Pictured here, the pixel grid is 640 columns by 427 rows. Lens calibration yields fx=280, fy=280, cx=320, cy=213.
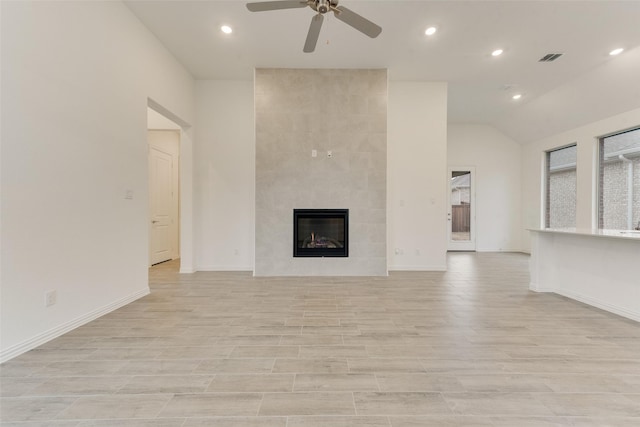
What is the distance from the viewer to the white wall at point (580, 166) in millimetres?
5129

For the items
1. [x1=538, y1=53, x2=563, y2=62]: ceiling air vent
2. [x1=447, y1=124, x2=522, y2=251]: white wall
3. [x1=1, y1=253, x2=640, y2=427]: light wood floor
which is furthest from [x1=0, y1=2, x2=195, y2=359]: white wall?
[x1=447, y1=124, x2=522, y2=251]: white wall

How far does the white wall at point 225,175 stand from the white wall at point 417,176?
254 centimetres

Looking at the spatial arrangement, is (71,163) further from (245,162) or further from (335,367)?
(335,367)

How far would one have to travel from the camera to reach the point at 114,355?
2064mm

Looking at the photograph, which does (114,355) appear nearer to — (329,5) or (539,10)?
(329,5)

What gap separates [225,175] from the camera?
496cm

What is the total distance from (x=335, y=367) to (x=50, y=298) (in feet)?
7.86

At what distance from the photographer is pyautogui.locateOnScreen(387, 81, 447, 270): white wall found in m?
5.05

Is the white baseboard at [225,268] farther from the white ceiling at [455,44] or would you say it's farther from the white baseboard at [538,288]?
the white baseboard at [538,288]

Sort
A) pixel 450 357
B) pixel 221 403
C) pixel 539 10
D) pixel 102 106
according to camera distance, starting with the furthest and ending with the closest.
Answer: pixel 539 10
pixel 102 106
pixel 450 357
pixel 221 403

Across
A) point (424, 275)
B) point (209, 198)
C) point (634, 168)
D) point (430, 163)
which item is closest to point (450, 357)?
point (424, 275)

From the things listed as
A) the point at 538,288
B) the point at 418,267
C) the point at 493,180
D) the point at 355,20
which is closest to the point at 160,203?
the point at 355,20

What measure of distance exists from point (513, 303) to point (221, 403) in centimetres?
324

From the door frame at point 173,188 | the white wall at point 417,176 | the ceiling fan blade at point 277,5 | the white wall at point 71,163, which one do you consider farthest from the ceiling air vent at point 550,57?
the door frame at point 173,188
